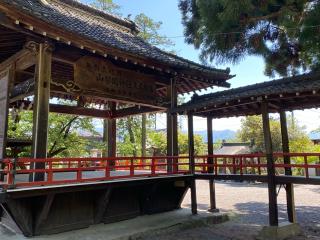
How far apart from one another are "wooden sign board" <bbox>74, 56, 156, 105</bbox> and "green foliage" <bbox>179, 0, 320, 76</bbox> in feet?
7.24

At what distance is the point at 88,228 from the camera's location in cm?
858

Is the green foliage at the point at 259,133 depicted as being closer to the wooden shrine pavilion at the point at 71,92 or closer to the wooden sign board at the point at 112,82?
the wooden shrine pavilion at the point at 71,92

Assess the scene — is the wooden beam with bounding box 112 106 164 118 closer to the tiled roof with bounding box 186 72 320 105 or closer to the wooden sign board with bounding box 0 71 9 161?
the tiled roof with bounding box 186 72 320 105

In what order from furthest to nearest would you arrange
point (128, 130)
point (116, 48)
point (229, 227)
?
point (128, 130), point (229, 227), point (116, 48)

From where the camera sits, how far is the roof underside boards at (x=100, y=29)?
704cm

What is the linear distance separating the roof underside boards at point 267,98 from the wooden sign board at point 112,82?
1.33 meters

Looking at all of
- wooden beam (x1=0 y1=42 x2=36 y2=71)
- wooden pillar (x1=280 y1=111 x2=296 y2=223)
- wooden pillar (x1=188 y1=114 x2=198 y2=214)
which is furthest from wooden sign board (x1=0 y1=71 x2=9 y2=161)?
wooden pillar (x1=280 y1=111 x2=296 y2=223)

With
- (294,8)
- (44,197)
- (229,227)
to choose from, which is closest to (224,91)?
(294,8)

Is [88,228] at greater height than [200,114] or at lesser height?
lesser

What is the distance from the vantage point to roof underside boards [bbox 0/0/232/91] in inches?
277

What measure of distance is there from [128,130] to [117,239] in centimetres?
1797

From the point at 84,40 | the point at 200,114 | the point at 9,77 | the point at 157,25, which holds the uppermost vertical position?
the point at 157,25

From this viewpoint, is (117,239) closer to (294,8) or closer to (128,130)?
(294,8)

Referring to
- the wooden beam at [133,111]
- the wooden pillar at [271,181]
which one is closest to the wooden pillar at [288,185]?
the wooden pillar at [271,181]
